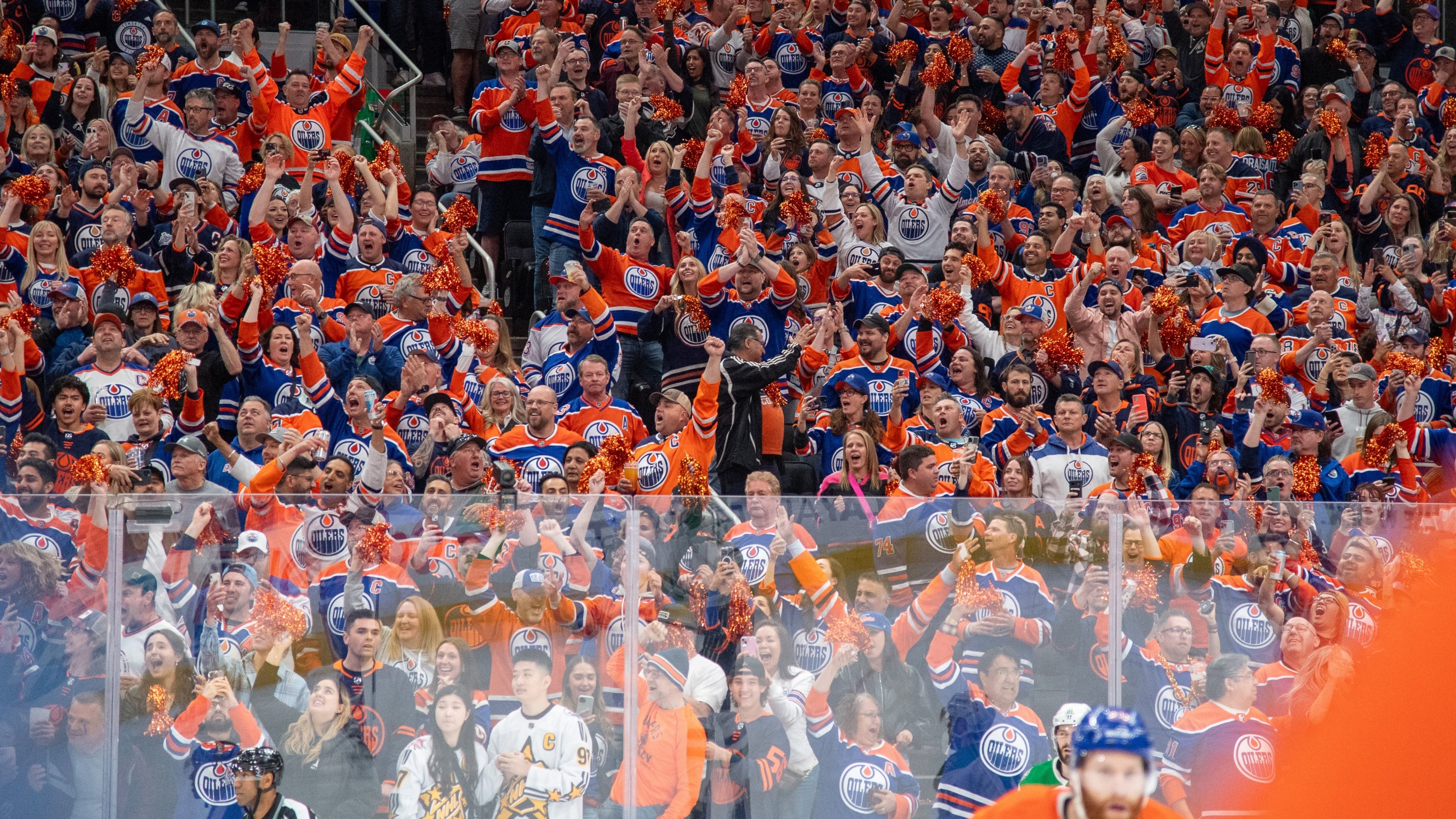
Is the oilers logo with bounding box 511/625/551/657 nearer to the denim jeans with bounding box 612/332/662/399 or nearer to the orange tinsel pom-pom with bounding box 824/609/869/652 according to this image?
the orange tinsel pom-pom with bounding box 824/609/869/652

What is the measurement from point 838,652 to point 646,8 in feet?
21.8

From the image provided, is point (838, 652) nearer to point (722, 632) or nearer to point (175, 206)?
point (722, 632)

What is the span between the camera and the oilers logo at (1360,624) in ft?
21.1

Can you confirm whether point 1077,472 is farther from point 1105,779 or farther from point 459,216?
point 1105,779

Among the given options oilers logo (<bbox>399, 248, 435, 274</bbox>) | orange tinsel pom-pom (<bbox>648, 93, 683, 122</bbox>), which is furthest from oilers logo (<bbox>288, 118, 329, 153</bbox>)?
orange tinsel pom-pom (<bbox>648, 93, 683, 122</bbox>)

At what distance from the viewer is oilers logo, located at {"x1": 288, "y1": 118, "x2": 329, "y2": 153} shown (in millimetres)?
11141

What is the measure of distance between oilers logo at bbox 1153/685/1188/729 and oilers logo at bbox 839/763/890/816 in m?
1.03

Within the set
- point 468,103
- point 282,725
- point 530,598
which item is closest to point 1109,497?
point 530,598

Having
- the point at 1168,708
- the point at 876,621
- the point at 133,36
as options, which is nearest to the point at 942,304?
the point at 876,621

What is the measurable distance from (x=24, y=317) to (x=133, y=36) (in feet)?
11.1

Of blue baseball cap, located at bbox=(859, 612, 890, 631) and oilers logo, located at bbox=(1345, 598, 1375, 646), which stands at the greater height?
oilers logo, located at bbox=(1345, 598, 1375, 646)

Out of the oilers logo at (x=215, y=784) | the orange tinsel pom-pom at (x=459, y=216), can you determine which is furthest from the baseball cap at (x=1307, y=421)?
the oilers logo at (x=215, y=784)

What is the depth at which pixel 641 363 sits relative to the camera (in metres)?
9.81

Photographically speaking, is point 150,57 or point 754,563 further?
point 150,57
